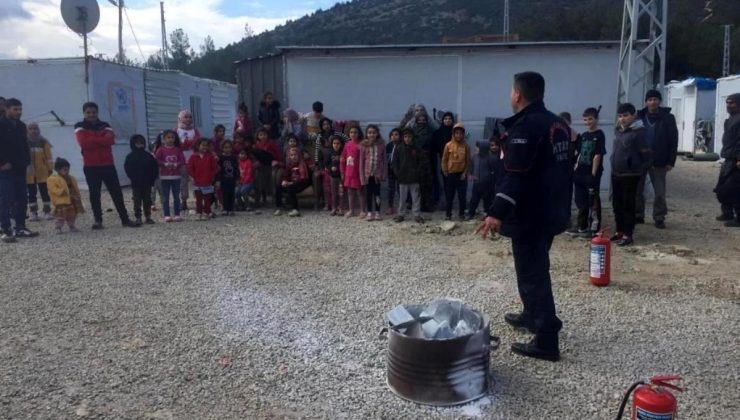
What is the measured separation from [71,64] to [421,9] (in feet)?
174

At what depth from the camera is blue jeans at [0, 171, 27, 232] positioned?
8578 mm

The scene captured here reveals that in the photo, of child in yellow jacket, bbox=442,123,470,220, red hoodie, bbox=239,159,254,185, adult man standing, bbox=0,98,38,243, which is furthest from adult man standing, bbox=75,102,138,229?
child in yellow jacket, bbox=442,123,470,220

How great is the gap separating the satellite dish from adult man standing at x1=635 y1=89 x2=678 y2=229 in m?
10.4

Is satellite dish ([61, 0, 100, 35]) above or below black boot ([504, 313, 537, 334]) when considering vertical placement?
above

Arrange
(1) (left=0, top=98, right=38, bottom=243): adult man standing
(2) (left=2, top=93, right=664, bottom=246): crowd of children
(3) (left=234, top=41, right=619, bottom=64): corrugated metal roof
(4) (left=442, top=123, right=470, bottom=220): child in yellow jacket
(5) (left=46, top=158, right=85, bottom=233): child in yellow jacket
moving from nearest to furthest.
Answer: (1) (left=0, top=98, right=38, bottom=243): adult man standing → (5) (left=46, top=158, right=85, bottom=233): child in yellow jacket → (2) (left=2, top=93, right=664, bottom=246): crowd of children → (4) (left=442, top=123, right=470, bottom=220): child in yellow jacket → (3) (left=234, top=41, right=619, bottom=64): corrugated metal roof

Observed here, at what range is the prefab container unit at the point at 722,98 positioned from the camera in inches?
748

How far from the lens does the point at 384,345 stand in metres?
4.74

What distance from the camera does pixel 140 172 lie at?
9.77 m

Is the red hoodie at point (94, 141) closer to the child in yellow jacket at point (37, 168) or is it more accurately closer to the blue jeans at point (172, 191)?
the blue jeans at point (172, 191)

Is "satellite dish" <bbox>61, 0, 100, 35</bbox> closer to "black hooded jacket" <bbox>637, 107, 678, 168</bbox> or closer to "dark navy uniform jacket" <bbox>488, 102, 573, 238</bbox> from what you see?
"black hooded jacket" <bbox>637, 107, 678, 168</bbox>

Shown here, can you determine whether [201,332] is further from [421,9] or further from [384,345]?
[421,9]

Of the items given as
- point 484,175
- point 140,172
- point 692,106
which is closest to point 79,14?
point 140,172

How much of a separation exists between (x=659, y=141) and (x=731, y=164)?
1.35m

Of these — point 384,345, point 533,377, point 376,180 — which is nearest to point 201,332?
point 384,345
